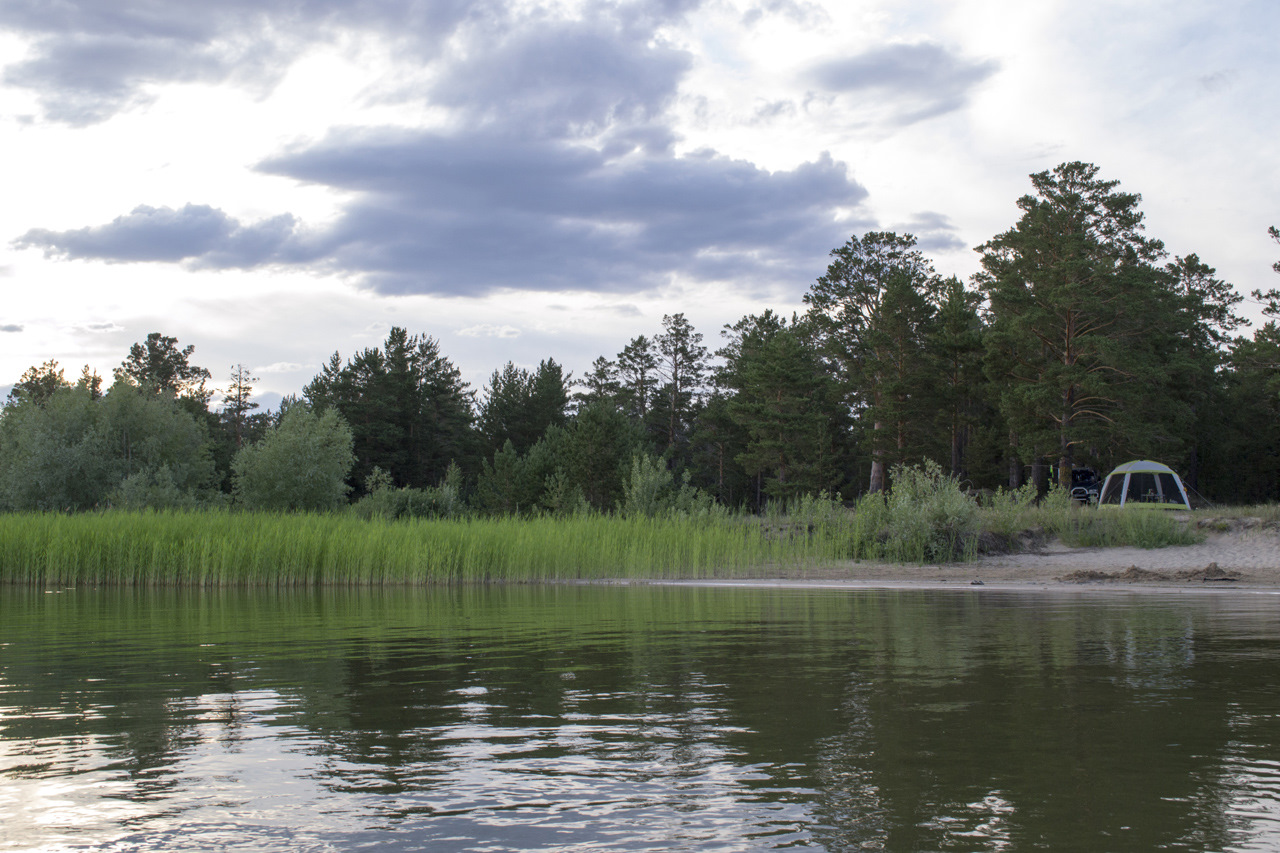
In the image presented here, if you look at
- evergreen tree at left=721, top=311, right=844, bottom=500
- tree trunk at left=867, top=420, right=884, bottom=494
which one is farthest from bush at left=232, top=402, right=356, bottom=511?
tree trunk at left=867, top=420, right=884, bottom=494

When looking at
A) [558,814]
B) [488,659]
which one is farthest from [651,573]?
[558,814]

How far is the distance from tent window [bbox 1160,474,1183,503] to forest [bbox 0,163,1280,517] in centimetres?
361

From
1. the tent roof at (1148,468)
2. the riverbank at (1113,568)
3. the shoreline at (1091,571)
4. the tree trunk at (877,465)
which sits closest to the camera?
the shoreline at (1091,571)

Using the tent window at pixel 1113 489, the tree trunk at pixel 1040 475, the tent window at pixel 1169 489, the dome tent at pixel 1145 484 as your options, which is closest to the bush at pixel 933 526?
the dome tent at pixel 1145 484

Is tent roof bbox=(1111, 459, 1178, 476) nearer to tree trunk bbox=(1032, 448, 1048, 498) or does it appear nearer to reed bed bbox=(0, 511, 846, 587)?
tree trunk bbox=(1032, 448, 1048, 498)

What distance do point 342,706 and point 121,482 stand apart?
44.2m

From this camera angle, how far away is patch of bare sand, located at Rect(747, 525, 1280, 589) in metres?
21.1

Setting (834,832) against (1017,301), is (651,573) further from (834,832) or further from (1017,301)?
(1017,301)

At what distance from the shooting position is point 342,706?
6.67m

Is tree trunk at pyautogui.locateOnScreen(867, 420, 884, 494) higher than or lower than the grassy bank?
higher

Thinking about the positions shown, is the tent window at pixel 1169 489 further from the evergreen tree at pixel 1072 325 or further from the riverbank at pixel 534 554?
the riverbank at pixel 534 554

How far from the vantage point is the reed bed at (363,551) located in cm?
2273

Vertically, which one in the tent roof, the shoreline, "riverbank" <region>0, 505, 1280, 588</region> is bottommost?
the shoreline

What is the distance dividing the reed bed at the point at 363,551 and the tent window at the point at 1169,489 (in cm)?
2406
